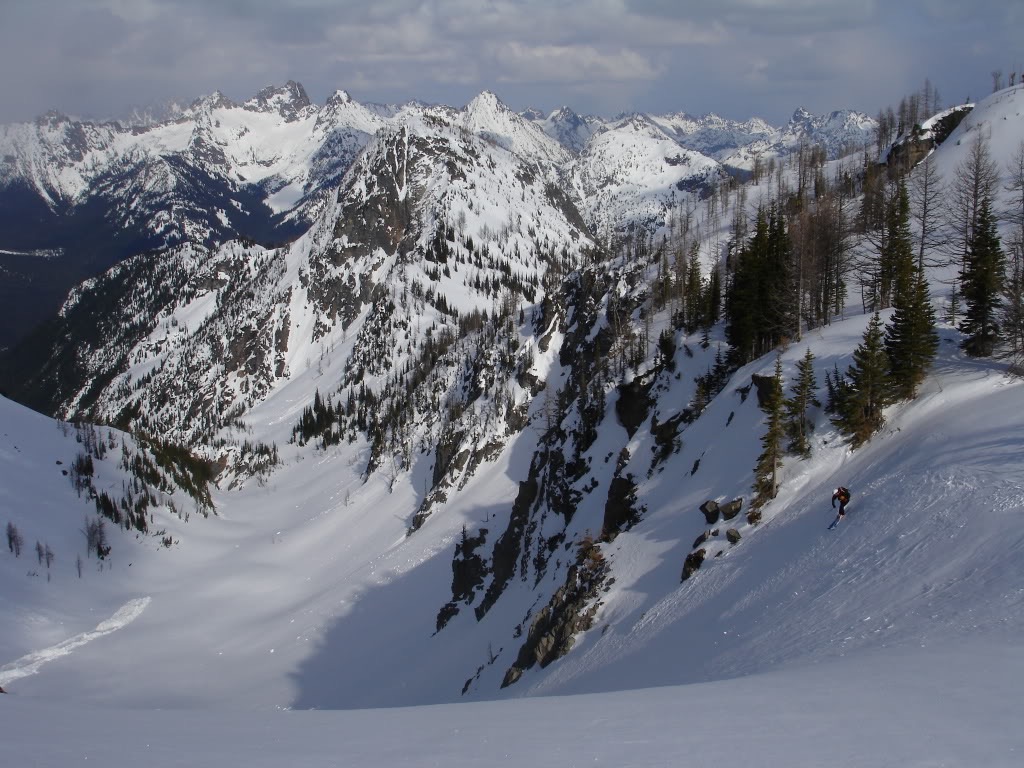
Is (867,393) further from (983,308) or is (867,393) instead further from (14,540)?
(14,540)

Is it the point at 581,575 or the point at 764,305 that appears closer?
the point at 581,575

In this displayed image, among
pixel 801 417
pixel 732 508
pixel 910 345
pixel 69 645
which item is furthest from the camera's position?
pixel 69 645

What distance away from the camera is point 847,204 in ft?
317

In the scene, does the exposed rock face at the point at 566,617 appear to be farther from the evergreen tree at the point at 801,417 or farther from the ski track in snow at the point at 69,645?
the ski track in snow at the point at 69,645

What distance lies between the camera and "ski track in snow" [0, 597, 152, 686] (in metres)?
74.4

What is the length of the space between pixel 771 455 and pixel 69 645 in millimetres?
93560

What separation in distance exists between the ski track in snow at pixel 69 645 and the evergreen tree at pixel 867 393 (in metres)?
89.0

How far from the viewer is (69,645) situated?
276 feet

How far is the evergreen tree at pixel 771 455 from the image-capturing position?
3131 centimetres

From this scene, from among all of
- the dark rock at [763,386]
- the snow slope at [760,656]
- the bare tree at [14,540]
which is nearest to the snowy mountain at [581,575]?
the snow slope at [760,656]

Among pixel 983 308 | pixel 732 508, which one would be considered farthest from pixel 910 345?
pixel 732 508

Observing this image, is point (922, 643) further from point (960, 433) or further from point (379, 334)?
point (379, 334)

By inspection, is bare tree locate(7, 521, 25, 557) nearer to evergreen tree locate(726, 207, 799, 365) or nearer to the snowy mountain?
the snowy mountain

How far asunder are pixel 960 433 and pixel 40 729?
3242 cm
